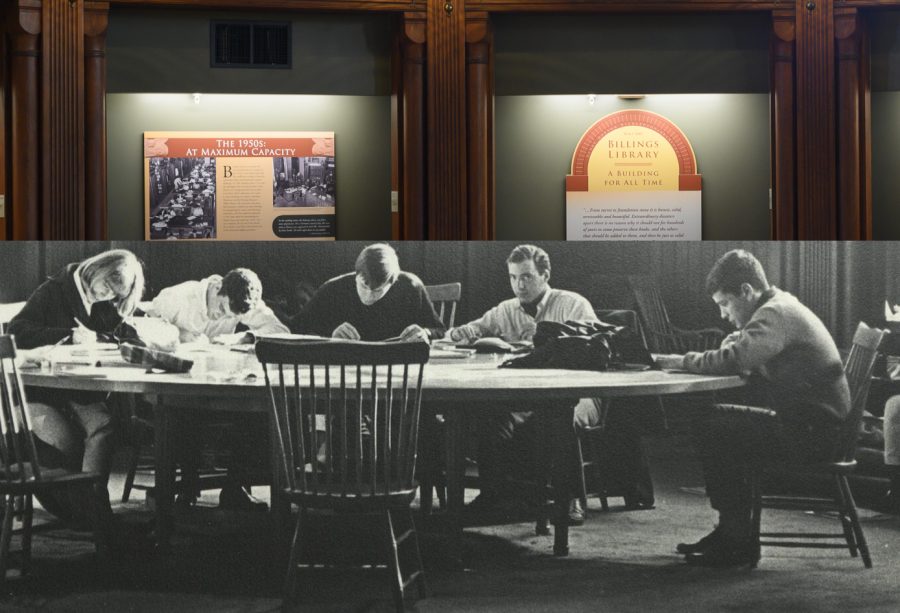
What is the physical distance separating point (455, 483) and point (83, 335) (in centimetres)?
83

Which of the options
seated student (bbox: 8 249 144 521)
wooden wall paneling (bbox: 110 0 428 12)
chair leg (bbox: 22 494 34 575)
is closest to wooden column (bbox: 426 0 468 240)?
wooden wall paneling (bbox: 110 0 428 12)

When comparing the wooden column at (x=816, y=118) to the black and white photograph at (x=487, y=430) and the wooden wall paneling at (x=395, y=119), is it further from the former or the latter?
the black and white photograph at (x=487, y=430)

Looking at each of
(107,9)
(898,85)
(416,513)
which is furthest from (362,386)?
(898,85)

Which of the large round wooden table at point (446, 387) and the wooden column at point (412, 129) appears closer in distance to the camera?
the large round wooden table at point (446, 387)

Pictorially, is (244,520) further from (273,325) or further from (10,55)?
(10,55)

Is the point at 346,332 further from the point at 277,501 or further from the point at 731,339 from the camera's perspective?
the point at 731,339

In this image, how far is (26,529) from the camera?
1.98m

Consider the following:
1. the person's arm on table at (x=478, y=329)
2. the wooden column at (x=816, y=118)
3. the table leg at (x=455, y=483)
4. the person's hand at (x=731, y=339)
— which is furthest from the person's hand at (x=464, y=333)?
the wooden column at (x=816, y=118)

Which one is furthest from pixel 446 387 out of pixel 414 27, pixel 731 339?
pixel 414 27

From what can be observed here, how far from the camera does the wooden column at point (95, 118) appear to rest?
4027 millimetres

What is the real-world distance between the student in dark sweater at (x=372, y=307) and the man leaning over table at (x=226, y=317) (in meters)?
0.08

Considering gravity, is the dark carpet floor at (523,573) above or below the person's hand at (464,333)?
below

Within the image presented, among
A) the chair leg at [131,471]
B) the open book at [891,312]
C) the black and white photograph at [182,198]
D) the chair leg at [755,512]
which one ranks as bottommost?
the chair leg at [755,512]

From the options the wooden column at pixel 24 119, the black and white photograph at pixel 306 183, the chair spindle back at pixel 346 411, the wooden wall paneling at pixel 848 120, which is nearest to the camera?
the chair spindle back at pixel 346 411
